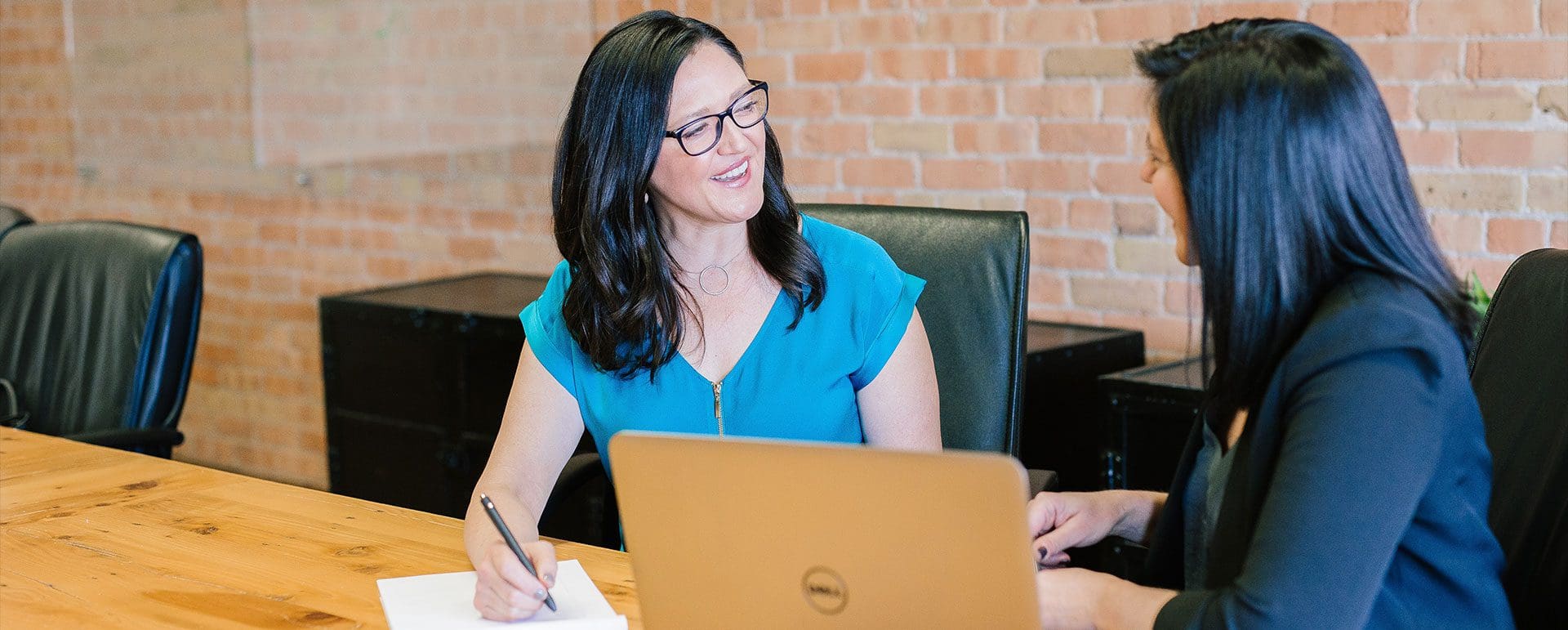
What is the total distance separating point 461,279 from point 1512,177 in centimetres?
226

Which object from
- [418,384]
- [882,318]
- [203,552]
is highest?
[882,318]

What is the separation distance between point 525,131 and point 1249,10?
172 centimetres

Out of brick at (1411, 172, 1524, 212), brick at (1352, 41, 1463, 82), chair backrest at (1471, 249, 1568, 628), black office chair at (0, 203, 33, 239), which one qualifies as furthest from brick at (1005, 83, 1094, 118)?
black office chair at (0, 203, 33, 239)

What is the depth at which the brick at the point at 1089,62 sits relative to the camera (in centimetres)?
262

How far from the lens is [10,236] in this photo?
105 inches

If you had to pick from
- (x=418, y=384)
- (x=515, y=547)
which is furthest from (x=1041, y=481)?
(x=418, y=384)

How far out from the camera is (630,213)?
1765 mm

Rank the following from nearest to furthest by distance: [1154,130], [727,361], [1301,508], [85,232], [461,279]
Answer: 1. [1301,508]
2. [1154,130]
3. [727,361]
4. [85,232]
5. [461,279]

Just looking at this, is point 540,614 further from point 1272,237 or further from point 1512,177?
point 1512,177

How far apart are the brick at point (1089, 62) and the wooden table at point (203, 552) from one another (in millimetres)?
1503

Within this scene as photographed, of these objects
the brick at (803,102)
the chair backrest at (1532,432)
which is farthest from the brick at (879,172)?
the chair backrest at (1532,432)

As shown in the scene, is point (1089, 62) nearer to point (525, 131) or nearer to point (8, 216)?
point (525, 131)

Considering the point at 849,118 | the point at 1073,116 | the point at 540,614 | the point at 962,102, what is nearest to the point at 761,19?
the point at 849,118

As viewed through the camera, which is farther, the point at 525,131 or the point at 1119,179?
the point at 525,131
